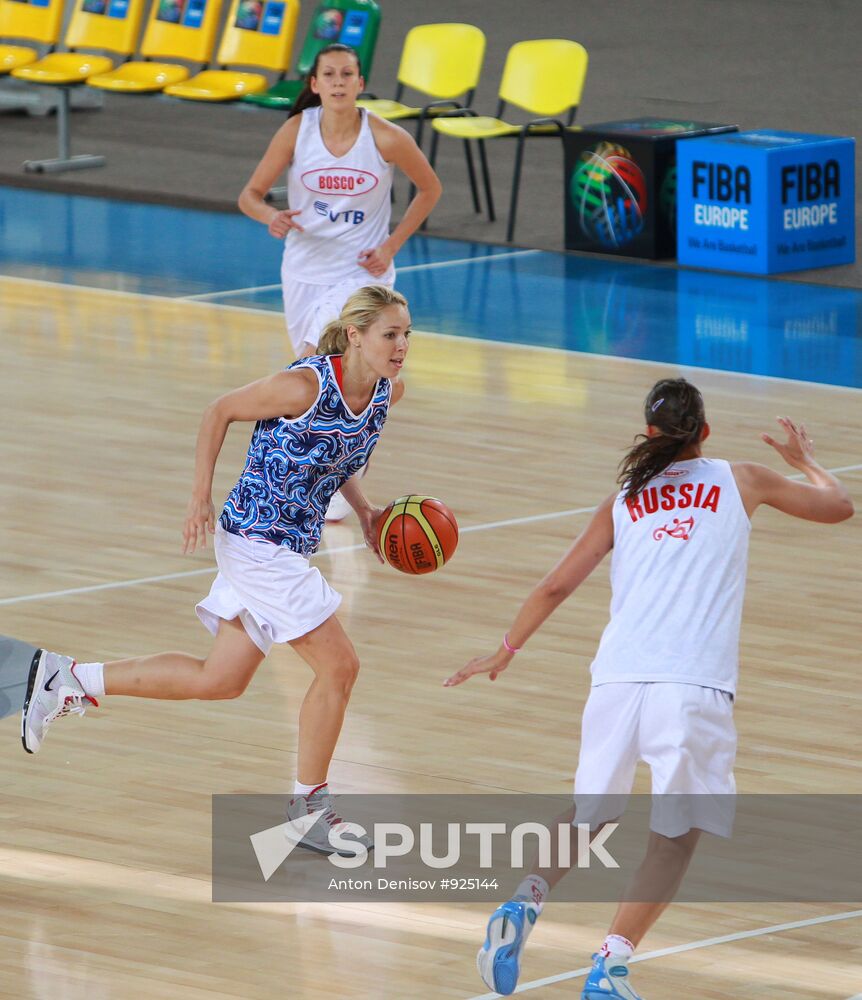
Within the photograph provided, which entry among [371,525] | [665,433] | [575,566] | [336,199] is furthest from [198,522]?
[336,199]

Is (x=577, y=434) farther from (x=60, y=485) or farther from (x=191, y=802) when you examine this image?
(x=191, y=802)

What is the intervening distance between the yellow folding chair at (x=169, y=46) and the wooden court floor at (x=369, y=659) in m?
4.45

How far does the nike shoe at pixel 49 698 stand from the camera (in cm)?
670

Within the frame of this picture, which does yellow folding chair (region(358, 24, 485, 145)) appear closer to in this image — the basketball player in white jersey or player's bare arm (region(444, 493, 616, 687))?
the basketball player in white jersey

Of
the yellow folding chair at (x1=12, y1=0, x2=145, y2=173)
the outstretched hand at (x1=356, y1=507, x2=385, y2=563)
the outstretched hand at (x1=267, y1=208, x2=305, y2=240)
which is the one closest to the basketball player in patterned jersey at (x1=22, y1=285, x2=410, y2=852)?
the outstretched hand at (x1=356, y1=507, x2=385, y2=563)

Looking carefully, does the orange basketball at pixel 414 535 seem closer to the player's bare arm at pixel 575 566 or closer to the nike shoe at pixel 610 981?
the player's bare arm at pixel 575 566

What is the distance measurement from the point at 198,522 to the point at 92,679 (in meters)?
0.65

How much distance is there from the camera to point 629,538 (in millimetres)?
5301

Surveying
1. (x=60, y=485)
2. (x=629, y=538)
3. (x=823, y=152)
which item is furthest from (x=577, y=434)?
(x=629, y=538)

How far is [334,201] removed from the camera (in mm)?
10094

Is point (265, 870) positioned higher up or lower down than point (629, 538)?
lower down

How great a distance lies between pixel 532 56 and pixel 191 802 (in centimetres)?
1142

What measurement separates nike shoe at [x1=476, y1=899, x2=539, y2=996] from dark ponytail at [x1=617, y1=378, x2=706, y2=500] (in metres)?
1.01

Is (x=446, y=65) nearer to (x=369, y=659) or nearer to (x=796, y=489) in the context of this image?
(x=369, y=659)
